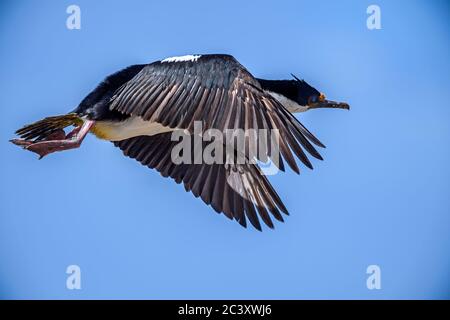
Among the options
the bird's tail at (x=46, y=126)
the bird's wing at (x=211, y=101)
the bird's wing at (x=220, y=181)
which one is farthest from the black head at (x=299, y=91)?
the bird's tail at (x=46, y=126)

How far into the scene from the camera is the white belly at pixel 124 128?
10.8 metres

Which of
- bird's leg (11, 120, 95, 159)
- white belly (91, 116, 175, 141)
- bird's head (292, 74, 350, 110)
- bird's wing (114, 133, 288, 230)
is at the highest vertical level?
bird's head (292, 74, 350, 110)

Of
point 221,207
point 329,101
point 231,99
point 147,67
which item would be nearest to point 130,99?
point 147,67

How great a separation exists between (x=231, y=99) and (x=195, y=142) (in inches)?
104

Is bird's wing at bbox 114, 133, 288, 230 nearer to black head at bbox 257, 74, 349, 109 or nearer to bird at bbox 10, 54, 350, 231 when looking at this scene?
bird at bbox 10, 54, 350, 231

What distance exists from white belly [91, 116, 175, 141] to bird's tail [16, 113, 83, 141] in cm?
26

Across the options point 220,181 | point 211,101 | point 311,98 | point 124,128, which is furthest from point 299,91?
point 211,101

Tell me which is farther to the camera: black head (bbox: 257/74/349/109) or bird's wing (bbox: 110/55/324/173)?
black head (bbox: 257/74/349/109)

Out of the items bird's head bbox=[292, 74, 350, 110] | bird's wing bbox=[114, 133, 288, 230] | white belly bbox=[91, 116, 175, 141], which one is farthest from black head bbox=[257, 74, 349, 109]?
white belly bbox=[91, 116, 175, 141]

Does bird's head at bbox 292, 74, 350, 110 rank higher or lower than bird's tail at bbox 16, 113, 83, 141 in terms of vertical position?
higher

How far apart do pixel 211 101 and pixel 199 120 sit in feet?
0.84

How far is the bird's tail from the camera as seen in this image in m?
10.7

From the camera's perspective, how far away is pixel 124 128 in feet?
35.8

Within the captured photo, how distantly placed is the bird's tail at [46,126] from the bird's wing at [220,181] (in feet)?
3.62
